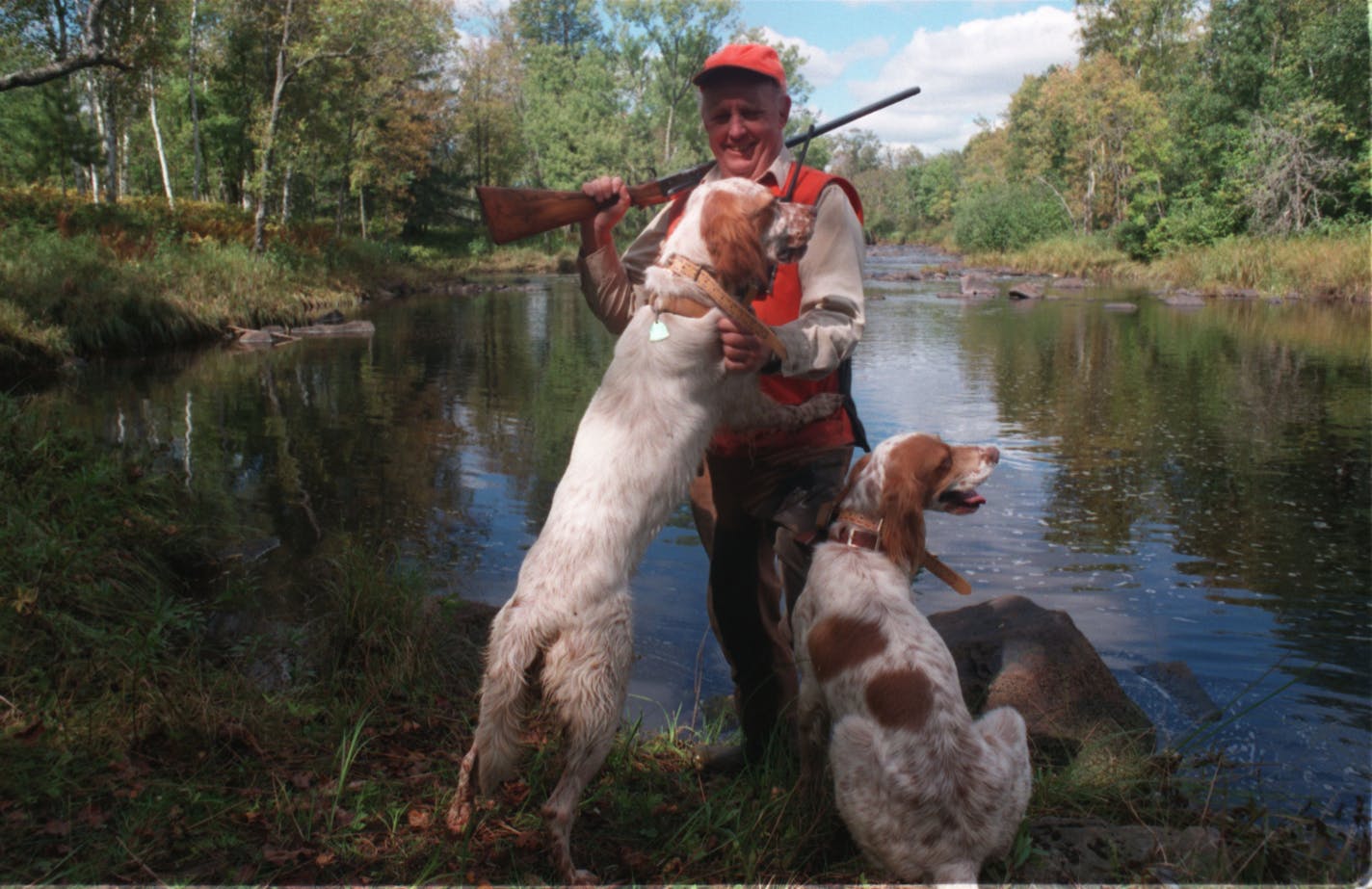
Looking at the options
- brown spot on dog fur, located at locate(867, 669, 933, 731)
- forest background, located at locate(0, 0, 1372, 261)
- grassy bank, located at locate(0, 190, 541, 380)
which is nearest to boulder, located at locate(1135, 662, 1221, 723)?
brown spot on dog fur, located at locate(867, 669, 933, 731)

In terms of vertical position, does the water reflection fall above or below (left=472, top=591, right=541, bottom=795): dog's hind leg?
below

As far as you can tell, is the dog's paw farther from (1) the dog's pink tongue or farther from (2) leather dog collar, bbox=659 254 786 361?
(1) the dog's pink tongue

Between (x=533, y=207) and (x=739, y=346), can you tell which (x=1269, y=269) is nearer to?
(x=533, y=207)

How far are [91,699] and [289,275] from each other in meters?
23.0

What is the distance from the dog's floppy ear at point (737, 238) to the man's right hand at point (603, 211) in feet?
2.13

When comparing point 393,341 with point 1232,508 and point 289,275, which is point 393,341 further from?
point 1232,508

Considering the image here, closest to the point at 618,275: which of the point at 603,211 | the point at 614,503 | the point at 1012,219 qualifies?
the point at 603,211

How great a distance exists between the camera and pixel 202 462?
33.6 ft

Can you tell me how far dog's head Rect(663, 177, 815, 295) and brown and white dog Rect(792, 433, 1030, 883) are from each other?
0.79m

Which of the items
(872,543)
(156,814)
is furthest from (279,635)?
(872,543)

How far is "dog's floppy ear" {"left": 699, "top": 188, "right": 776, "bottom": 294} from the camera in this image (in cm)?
322

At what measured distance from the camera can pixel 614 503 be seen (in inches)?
114

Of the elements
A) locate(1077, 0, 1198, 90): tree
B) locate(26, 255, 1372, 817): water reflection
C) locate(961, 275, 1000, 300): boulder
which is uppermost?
locate(1077, 0, 1198, 90): tree

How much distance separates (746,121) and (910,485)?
1.48m
